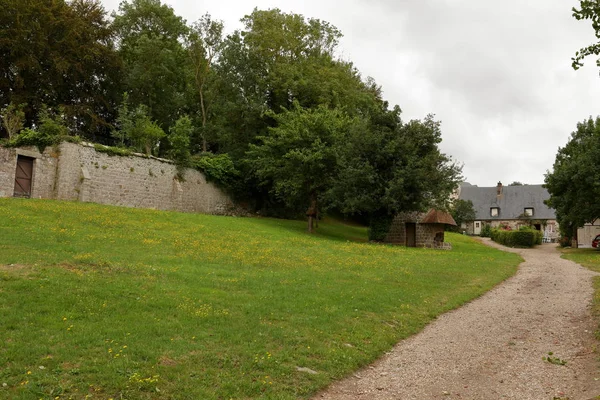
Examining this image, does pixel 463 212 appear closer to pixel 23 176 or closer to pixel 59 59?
pixel 59 59

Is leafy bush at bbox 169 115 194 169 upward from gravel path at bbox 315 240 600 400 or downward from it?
upward

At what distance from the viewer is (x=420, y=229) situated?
3491cm

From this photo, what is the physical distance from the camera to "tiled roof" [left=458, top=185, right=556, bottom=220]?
65000 millimetres

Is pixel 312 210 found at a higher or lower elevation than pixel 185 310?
higher

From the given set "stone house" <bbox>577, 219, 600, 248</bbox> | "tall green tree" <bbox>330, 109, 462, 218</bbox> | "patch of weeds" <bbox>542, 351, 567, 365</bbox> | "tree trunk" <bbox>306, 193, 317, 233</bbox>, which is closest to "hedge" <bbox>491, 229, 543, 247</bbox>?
"stone house" <bbox>577, 219, 600, 248</bbox>

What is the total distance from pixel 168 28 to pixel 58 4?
493 inches

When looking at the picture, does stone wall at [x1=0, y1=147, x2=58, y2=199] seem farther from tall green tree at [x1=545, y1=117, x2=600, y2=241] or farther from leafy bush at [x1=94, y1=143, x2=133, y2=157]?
tall green tree at [x1=545, y1=117, x2=600, y2=241]

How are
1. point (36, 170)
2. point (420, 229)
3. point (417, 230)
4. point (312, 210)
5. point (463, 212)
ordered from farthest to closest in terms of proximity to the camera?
point (463, 212) → point (417, 230) → point (420, 229) → point (312, 210) → point (36, 170)

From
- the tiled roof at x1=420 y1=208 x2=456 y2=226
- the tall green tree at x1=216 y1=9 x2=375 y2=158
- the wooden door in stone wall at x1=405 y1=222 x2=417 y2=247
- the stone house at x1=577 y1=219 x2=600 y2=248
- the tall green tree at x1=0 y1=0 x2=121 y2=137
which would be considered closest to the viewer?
the tall green tree at x1=0 y1=0 x2=121 y2=137

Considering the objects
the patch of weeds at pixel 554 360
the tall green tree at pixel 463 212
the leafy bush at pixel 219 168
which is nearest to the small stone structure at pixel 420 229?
the leafy bush at pixel 219 168

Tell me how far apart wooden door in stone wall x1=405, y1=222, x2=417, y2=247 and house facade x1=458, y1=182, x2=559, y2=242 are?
3557 centimetres

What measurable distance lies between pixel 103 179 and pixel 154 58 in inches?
633

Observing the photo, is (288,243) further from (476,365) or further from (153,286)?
(476,365)

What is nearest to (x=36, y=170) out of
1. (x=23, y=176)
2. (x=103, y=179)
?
(x=23, y=176)
